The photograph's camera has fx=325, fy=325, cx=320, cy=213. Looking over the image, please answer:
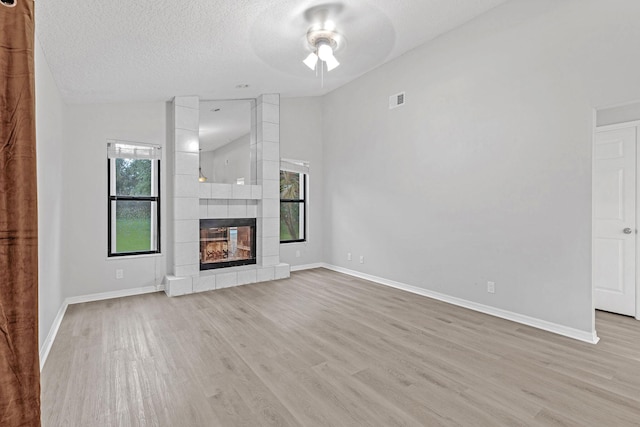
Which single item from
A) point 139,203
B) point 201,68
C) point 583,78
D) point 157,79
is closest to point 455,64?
point 583,78

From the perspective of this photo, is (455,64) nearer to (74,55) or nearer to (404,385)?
(404,385)

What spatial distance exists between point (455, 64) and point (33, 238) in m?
4.42

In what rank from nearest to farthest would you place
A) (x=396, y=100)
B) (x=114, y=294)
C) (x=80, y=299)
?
(x=80, y=299)
(x=114, y=294)
(x=396, y=100)

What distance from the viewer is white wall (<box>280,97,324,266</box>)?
A: 6066 millimetres

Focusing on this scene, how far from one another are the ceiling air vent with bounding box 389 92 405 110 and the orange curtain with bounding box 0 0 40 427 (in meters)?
4.33

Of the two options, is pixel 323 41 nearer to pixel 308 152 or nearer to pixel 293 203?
pixel 308 152

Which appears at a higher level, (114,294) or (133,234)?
(133,234)

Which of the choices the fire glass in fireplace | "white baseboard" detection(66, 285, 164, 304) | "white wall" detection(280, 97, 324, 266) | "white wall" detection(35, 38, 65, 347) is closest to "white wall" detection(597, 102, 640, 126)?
"white wall" detection(280, 97, 324, 266)

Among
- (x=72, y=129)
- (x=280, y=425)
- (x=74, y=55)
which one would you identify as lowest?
(x=280, y=425)

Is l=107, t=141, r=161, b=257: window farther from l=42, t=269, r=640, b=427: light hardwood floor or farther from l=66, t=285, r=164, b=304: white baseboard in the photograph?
l=42, t=269, r=640, b=427: light hardwood floor

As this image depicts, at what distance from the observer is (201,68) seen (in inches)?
146

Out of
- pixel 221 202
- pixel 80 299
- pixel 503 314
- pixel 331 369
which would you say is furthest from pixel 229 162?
pixel 503 314

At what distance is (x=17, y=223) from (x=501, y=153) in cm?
403

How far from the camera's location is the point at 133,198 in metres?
4.66
